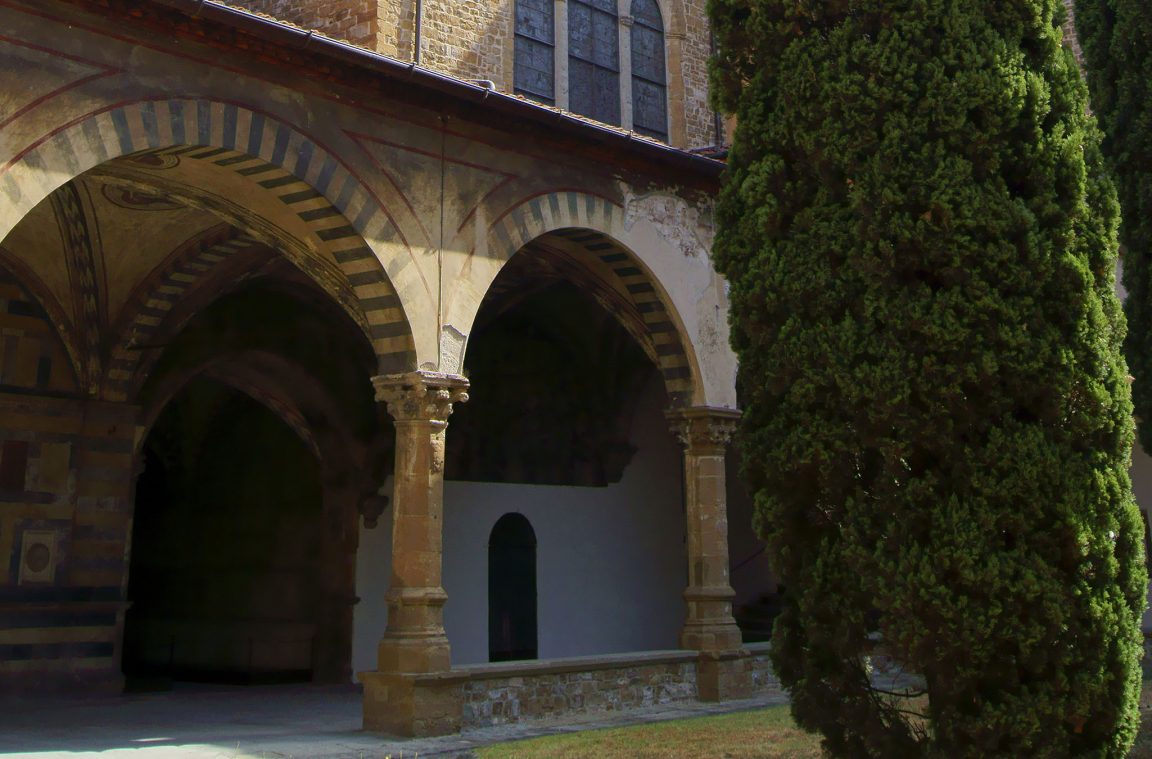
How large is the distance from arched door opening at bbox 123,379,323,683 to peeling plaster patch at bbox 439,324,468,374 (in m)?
4.90

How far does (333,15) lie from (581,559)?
7006mm

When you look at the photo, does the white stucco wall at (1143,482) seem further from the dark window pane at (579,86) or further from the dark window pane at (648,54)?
the dark window pane at (579,86)

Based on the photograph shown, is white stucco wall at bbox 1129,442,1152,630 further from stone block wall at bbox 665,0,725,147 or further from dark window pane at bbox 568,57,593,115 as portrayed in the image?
dark window pane at bbox 568,57,593,115

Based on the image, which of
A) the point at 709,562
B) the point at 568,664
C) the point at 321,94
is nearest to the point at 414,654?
the point at 568,664

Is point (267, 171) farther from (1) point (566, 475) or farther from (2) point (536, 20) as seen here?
(1) point (566, 475)

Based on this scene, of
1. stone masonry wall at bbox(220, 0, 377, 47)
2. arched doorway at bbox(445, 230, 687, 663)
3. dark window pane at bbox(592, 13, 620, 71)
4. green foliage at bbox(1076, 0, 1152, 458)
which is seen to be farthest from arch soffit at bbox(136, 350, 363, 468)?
green foliage at bbox(1076, 0, 1152, 458)

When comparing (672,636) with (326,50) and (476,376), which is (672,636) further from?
(326,50)

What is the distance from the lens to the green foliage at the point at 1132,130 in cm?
937

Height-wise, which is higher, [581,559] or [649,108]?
[649,108]

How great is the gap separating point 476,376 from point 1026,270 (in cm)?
884

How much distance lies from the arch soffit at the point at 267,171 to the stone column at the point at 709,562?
3.42 meters

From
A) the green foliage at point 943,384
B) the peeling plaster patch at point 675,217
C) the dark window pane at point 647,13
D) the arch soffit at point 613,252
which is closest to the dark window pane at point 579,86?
the dark window pane at point 647,13

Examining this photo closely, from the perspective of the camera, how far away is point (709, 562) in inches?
431

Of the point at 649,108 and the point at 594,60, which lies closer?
the point at 594,60
